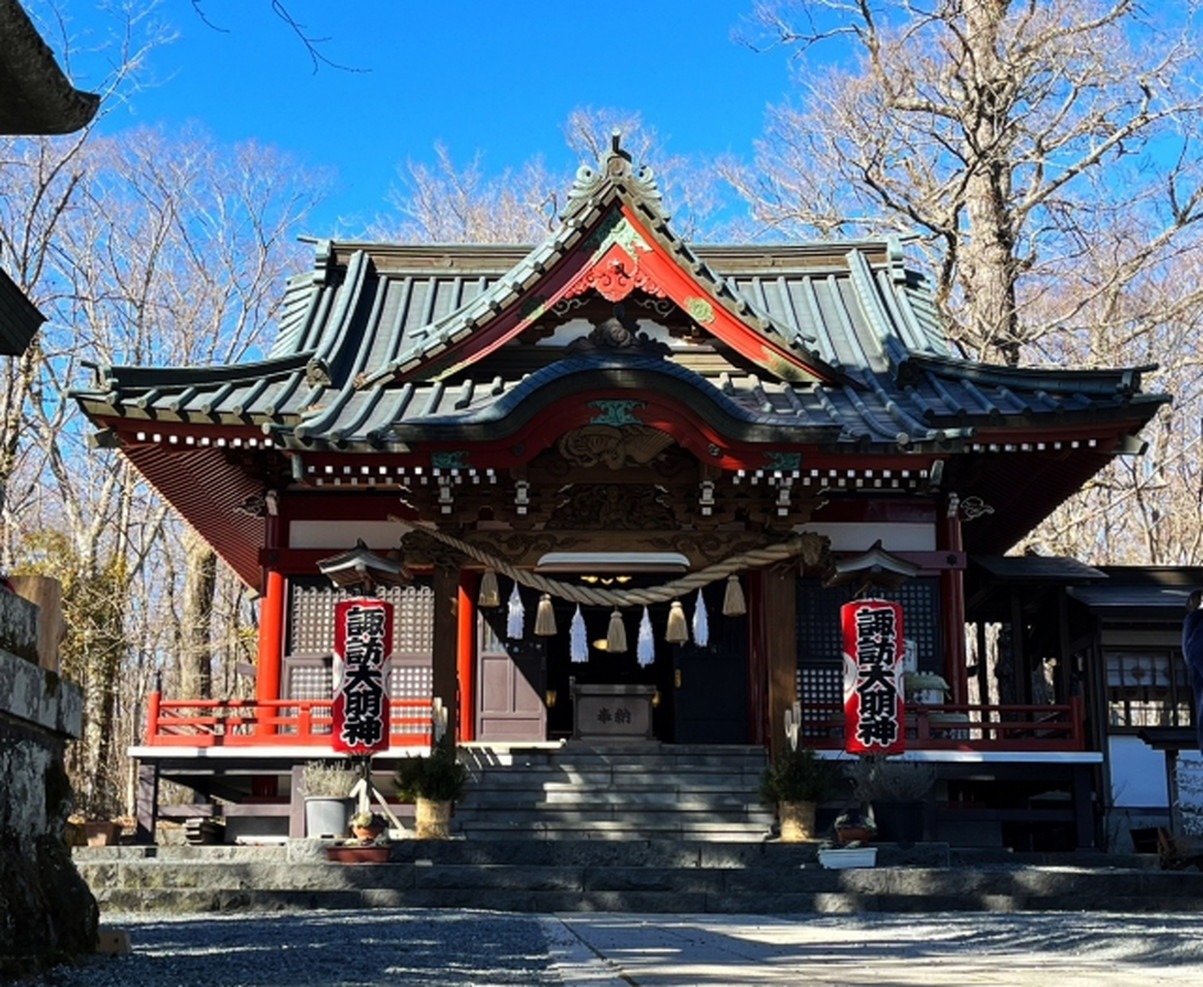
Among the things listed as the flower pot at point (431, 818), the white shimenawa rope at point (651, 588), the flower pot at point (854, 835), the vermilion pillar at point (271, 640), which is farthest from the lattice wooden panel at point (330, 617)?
the flower pot at point (854, 835)

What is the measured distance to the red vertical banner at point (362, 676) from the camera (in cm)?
1219

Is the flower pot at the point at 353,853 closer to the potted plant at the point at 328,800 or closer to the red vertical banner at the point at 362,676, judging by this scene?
the potted plant at the point at 328,800

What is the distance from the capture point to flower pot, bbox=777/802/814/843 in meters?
12.1

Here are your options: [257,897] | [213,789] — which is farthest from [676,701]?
[257,897]

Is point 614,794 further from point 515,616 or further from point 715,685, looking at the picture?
point 715,685

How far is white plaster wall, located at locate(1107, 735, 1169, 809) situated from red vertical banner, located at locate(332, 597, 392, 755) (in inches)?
293

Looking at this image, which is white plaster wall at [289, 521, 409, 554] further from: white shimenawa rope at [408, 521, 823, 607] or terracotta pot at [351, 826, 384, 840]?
terracotta pot at [351, 826, 384, 840]

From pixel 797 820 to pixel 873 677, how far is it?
4.63 feet

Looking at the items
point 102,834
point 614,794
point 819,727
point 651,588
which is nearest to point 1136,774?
point 819,727

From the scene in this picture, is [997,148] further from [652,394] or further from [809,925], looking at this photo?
[809,925]

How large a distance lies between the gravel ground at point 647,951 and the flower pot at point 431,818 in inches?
120

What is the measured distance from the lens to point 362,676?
12359mm

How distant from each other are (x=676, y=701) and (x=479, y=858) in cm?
430

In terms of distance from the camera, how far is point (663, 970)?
197 inches
